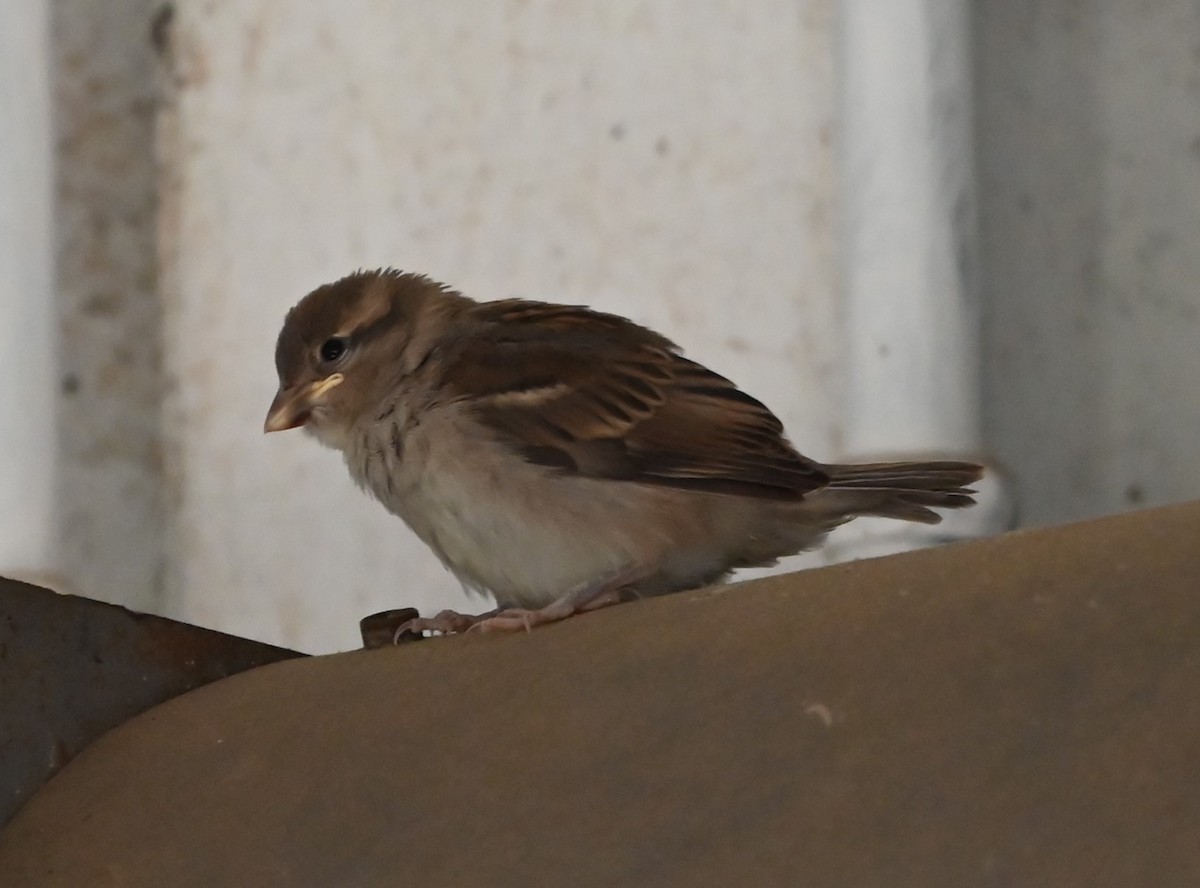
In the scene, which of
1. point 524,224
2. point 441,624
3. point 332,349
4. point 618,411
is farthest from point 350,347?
point 524,224

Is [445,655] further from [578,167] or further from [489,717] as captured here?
[578,167]

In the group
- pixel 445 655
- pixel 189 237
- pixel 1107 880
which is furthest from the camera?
pixel 189 237

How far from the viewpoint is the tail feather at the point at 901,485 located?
1.53 m

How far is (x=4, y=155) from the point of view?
2361 mm

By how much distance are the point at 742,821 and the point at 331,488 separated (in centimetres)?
166

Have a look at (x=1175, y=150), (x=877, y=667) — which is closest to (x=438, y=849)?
(x=877, y=667)

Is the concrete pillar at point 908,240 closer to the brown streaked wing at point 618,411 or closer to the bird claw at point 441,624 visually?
the brown streaked wing at point 618,411

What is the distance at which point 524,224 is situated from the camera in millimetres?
2438

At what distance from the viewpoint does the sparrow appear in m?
1.49

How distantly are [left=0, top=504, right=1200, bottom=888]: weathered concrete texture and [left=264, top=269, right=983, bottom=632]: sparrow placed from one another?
329 mm

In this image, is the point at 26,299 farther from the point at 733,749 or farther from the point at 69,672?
the point at 733,749

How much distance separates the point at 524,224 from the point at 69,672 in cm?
134

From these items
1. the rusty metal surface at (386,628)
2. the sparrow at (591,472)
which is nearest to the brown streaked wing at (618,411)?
the sparrow at (591,472)

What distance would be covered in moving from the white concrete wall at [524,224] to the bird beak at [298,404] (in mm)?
690
